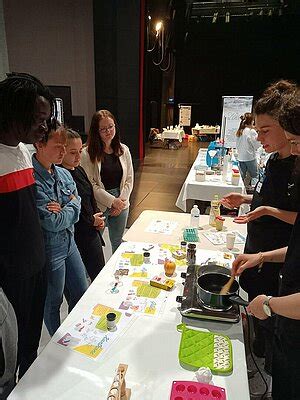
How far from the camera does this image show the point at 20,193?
4.53ft

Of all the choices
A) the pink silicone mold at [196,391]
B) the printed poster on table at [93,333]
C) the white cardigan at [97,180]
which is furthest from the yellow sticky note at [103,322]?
the white cardigan at [97,180]

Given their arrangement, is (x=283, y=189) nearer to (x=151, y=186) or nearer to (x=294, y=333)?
(x=294, y=333)

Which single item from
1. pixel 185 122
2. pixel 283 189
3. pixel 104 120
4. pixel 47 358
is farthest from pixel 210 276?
pixel 185 122

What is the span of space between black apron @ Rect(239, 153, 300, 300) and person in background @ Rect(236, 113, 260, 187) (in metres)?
3.16

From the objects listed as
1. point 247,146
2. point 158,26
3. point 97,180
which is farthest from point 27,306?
point 158,26

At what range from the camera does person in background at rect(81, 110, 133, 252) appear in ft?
8.17

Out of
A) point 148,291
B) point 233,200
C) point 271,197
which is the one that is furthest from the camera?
point 233,200

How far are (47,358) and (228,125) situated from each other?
6957 millimetres

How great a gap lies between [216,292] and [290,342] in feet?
1.03

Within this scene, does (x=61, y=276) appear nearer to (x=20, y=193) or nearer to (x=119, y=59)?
(x=20, y=193)

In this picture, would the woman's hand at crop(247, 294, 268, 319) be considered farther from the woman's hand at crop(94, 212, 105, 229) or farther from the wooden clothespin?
the woman's hand at crop(94, 212, 105, 229)

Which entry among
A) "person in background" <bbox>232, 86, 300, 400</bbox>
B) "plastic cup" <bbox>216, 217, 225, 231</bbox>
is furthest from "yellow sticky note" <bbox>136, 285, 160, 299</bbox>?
"plastic cup" <bbox>216, 217, 225, 231</bbox>

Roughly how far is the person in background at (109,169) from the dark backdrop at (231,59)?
27.9 ft

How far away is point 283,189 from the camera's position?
1558 millimetres
